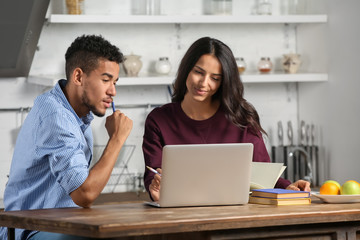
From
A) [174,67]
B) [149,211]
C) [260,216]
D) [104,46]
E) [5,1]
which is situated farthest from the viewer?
[174,67]

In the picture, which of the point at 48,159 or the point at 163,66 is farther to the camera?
the point at 163,66

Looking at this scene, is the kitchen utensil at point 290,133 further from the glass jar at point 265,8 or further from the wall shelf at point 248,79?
the glass jar at point 265,8

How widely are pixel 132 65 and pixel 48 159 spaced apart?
1848mm

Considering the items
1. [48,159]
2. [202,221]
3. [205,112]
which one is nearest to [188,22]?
[205,112]

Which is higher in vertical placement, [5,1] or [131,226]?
[5,1]

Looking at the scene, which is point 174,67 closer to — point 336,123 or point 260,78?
point 260,78

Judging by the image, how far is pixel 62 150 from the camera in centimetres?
243

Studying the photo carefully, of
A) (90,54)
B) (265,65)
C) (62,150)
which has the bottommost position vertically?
(62,150)

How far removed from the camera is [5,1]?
3850mm

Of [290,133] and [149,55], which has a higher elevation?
[149,55]

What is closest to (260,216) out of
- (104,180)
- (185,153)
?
(185,153)

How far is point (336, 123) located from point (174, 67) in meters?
1.17

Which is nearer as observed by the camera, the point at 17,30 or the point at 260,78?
the point at 17,30

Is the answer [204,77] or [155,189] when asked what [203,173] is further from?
[204,77]
